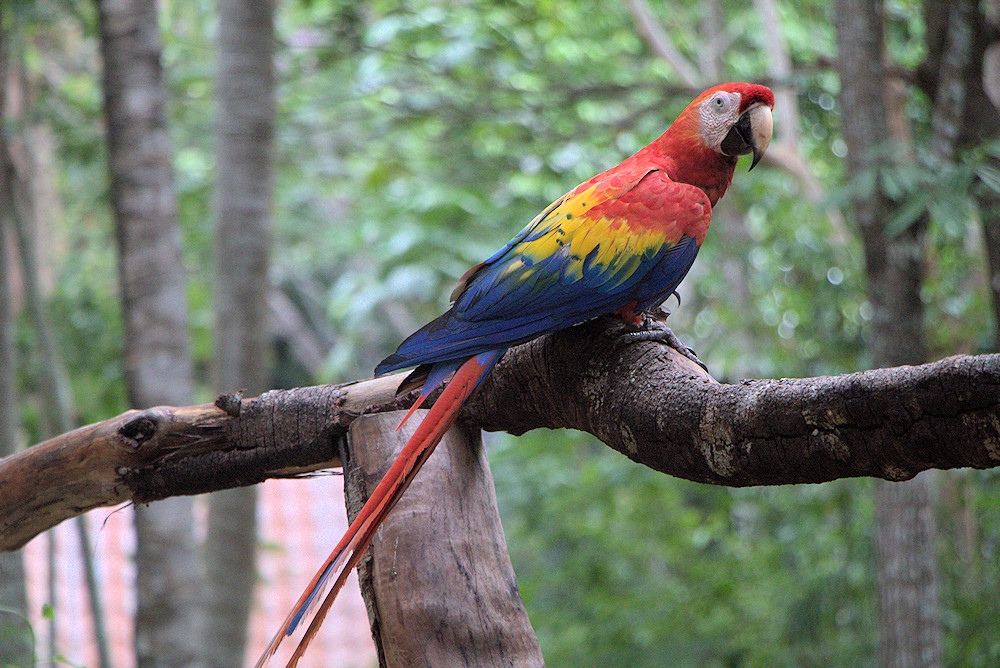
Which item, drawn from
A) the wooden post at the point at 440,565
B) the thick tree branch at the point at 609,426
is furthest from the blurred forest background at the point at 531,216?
the wooden post at the point at 440,565

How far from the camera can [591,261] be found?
129 centimetres

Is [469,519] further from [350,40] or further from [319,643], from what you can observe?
[319,643]

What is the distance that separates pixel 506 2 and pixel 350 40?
0.65 metres

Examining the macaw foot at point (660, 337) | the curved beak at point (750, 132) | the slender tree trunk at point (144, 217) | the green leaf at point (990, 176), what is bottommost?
the macaw foot at point (660, 337)

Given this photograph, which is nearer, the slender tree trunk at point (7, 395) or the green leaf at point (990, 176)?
the green leaf at point (990, 176)

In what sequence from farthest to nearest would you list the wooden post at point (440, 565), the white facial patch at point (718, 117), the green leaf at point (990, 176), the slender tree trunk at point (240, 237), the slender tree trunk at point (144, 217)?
the slender tree trunk at point (240, 237) → the slender tree trunk at point (144, 217) → the green leaf at point (990, 176) → the white facial patch at point (718, 117) → the wooden post at point (440, 565)

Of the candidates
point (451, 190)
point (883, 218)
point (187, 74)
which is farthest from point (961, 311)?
point (187, 74)

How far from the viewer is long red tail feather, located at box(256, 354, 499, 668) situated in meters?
0.96

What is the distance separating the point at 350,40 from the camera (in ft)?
10.5

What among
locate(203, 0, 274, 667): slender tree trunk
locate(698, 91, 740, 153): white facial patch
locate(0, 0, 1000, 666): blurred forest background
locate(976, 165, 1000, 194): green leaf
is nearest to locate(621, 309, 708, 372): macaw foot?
locate(698, 91, 740, 153): white facial patch

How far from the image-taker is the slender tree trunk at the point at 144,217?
2.04 m

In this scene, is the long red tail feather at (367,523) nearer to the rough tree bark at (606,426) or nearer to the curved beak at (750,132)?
the rough tree bark at (606,426)

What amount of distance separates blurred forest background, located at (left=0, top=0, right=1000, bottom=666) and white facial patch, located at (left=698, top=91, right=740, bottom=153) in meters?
0.65

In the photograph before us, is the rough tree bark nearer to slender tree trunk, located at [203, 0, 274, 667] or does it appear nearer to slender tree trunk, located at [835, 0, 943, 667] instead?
slender tree trunk, located at [203, 0, 274, 667]
